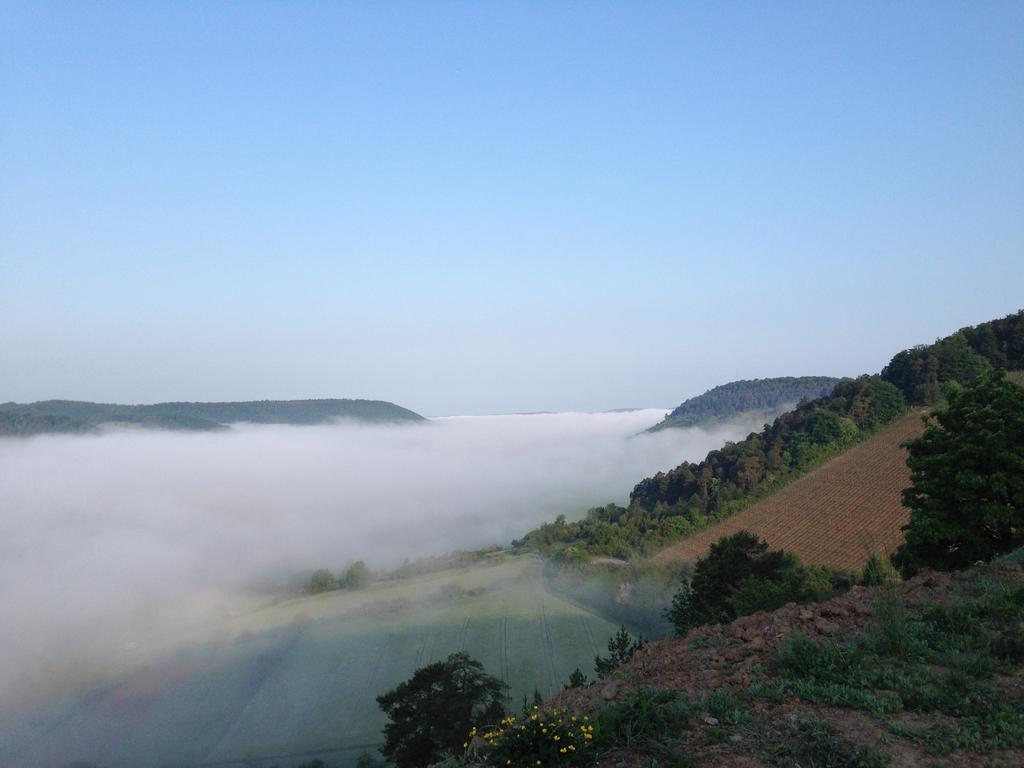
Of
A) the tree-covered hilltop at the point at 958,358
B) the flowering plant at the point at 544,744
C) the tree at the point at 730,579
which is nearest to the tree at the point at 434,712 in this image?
the tree at the point at 730,579

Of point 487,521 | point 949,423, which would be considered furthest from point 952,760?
point 487,521

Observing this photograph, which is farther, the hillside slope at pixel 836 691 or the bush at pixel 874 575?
the bush at pixel 874 575

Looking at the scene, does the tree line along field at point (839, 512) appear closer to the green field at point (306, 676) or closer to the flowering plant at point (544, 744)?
the green field at point (306, 676)

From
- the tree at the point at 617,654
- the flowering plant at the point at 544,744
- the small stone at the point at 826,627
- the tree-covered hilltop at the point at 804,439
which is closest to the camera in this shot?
the flowering plant at the point at 544,744

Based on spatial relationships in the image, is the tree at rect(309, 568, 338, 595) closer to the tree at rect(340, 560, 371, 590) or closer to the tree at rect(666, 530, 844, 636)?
the tree at rect(340, 560, 371, 590)

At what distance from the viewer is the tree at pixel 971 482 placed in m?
19.3

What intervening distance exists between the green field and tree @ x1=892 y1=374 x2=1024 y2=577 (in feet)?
92.8

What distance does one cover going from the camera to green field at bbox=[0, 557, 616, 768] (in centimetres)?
4578

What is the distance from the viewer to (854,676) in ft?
23.4

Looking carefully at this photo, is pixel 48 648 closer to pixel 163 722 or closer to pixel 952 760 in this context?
pixel 163 722

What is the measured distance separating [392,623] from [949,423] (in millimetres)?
64844

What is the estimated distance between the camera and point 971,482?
19406 millimetres

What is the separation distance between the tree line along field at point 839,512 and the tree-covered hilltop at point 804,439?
368 centimetres

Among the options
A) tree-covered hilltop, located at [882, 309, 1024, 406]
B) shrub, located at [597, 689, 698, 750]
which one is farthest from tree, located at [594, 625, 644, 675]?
tree-covered hilltop, located at [882, 309, 1024, 406]
